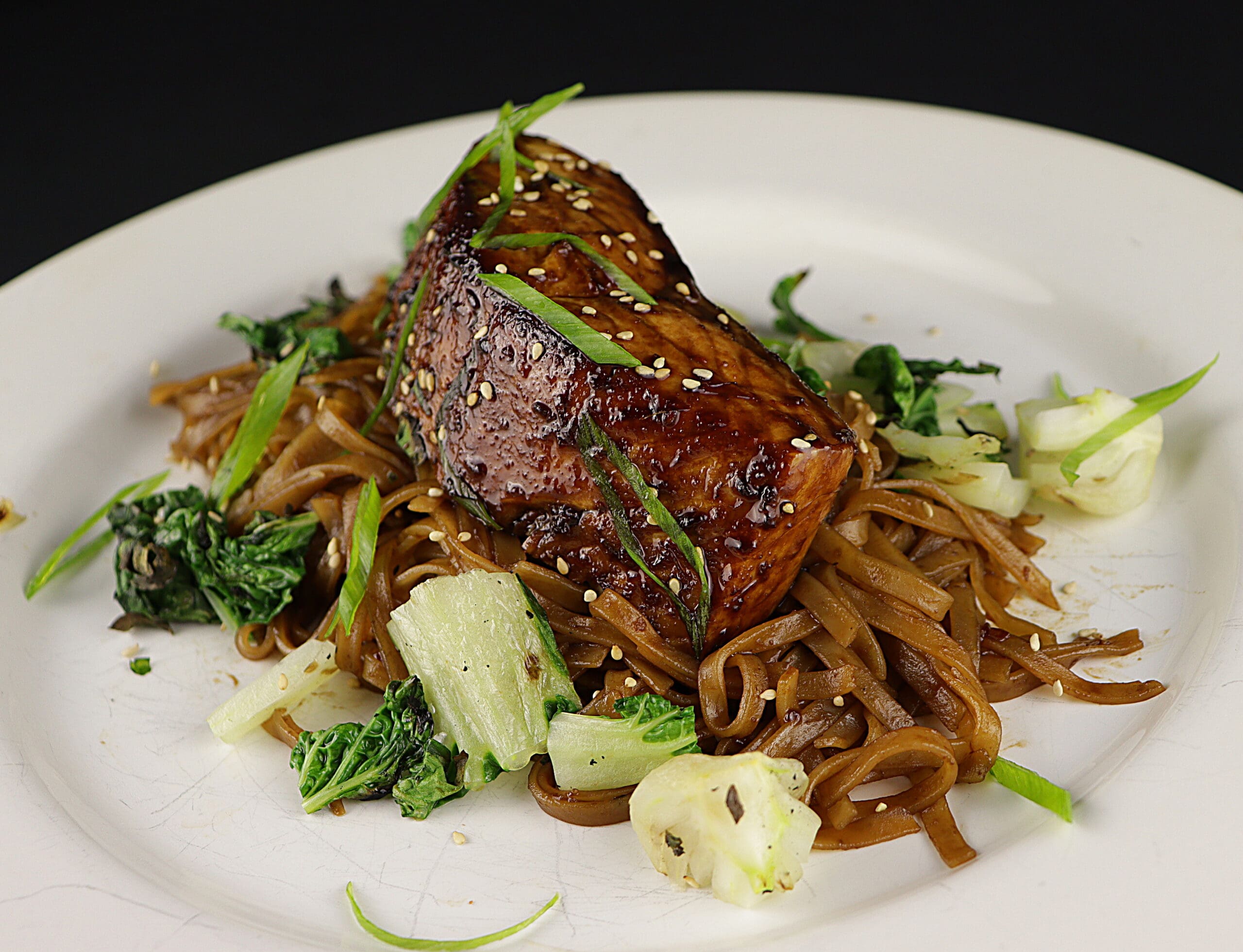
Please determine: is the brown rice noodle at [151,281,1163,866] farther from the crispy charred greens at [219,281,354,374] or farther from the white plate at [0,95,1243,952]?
the crispy charred greens at [219,281,354,374]

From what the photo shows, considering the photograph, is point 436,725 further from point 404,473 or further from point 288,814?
point 404,473

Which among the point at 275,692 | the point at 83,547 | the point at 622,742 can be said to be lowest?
the point at 83,547

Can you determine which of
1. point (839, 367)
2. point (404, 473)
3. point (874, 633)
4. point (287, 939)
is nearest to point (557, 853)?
point (287, 939)

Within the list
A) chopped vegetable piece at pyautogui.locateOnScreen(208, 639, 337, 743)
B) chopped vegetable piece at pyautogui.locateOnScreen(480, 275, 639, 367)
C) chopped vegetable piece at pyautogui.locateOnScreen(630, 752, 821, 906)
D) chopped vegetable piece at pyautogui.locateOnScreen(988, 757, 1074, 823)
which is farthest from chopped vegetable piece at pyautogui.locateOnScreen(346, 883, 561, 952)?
chopped vegetable piece at pyautogui.locateOnScreen(480, 275, 639, 367)

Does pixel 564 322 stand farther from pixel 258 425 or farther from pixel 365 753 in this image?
pixel 258 425

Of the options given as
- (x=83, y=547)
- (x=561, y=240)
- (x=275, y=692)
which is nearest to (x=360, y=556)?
(x=275, y=692)
